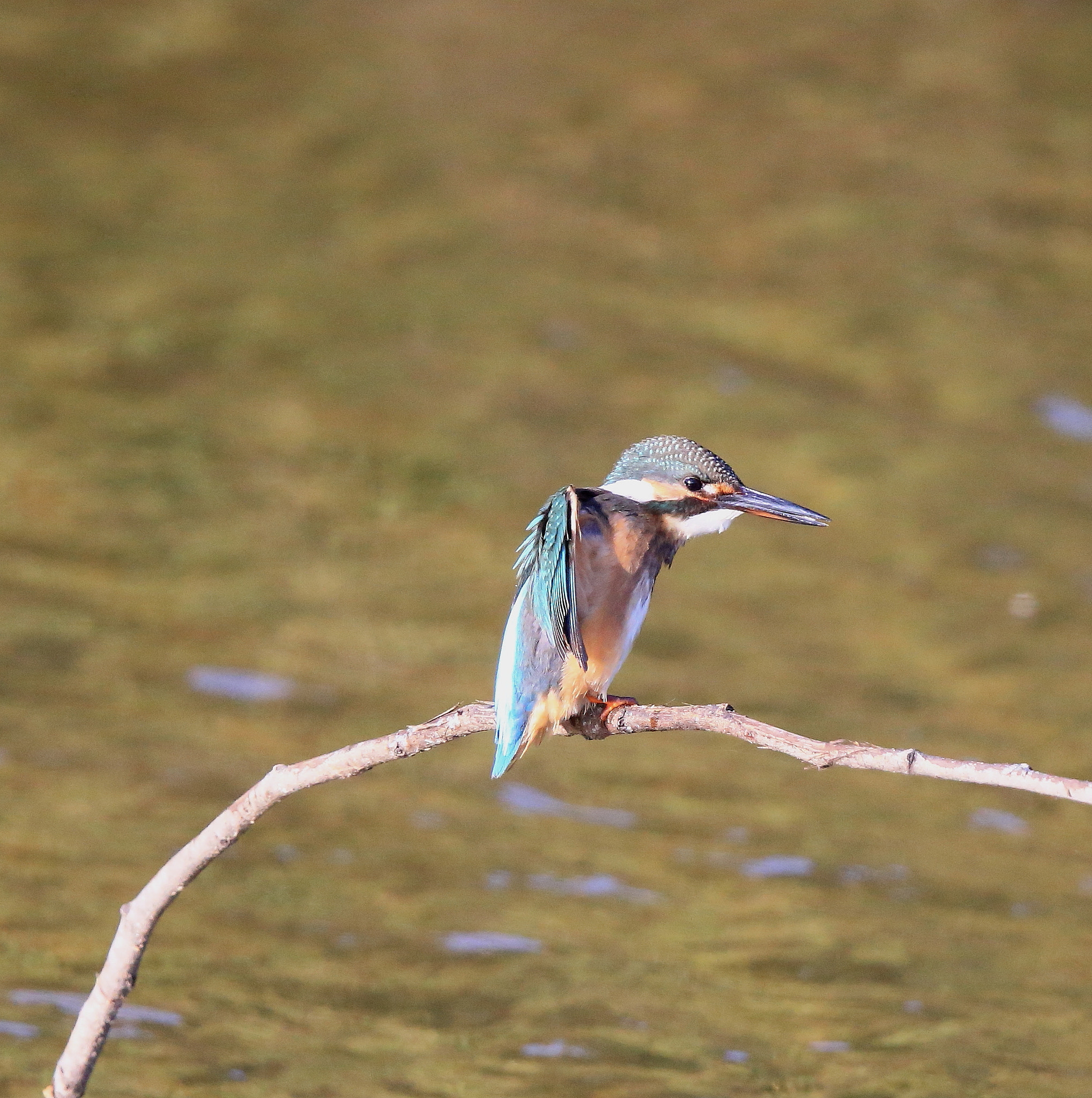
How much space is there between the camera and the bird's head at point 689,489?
9.56ft

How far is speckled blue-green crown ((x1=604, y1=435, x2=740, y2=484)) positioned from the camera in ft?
9.55

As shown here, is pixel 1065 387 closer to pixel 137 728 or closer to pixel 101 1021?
pixel 137 728

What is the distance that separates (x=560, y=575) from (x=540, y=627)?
14 cm

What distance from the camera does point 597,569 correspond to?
2.88 metres

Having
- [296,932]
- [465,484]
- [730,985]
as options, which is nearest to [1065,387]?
[465,484]

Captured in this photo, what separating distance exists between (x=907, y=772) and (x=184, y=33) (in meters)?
8.37

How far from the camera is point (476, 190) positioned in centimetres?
869

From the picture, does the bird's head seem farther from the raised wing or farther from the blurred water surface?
the blurred water surface

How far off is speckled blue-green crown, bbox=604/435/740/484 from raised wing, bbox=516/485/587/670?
0.64 ft

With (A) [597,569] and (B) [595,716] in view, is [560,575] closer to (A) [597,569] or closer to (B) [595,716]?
(A) [597,569]

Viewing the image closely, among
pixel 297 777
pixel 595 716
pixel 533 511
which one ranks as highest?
pixel 533 511

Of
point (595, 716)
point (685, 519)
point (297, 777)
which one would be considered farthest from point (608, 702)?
point (297, 777)

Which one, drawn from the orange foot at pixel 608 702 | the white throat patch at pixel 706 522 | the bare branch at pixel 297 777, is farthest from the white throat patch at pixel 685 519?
the bare branch at pixel 297 777

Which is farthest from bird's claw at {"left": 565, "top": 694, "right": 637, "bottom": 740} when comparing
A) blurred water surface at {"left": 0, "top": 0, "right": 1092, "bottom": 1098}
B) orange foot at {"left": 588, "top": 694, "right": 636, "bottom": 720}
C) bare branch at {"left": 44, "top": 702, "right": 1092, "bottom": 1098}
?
blurred water surface at {"left": 0, "top": 0, "right": 1092, "bottom": 1098}
